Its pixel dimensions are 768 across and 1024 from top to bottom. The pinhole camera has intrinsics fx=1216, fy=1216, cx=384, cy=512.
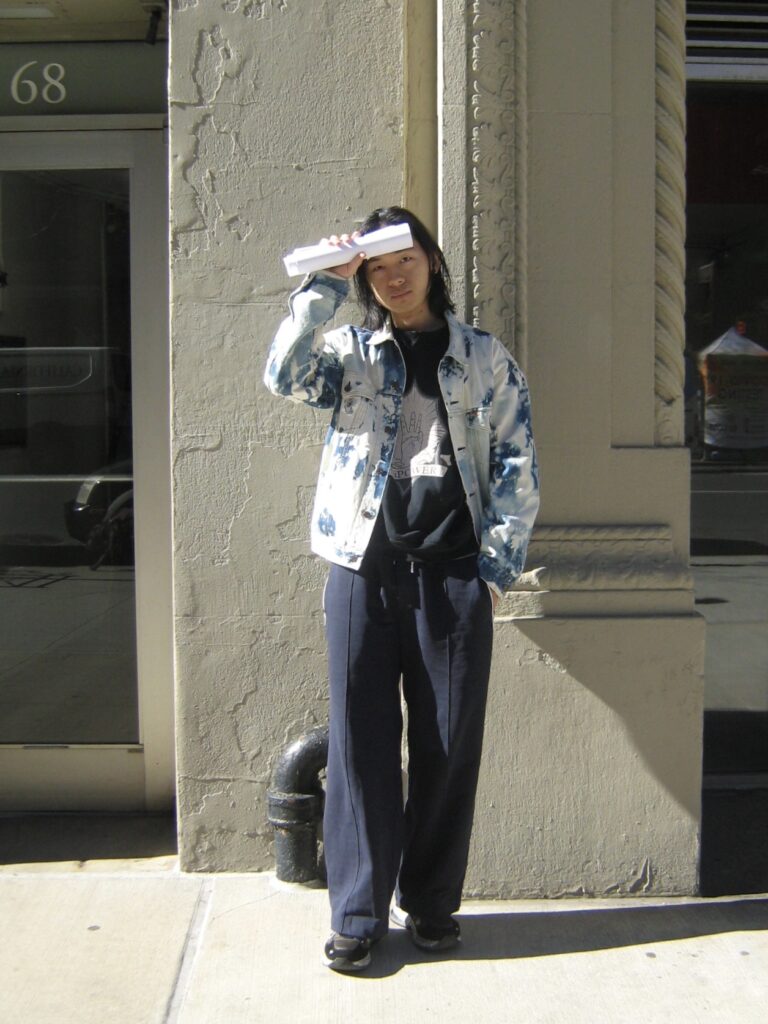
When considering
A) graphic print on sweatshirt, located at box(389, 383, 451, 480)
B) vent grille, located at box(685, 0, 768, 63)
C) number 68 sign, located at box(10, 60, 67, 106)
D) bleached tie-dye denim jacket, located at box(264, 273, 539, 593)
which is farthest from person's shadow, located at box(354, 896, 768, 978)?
→ number 68 sign, located at box(10, 60, 67, 106)

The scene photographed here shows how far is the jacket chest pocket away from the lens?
3262 mm

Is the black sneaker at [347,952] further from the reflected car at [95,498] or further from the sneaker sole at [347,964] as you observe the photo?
the reflected car at [95,498]

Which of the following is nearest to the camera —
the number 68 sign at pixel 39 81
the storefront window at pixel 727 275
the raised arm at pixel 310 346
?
the raised arm at pixel 310 346

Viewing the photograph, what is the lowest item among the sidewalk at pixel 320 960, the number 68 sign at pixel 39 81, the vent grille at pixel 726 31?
the sidewalk at pixel 320 960

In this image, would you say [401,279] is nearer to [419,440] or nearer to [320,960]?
[419,440]

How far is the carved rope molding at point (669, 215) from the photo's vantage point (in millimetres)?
3846

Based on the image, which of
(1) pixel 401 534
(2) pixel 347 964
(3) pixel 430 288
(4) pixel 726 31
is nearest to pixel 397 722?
(1) pixel 401 534

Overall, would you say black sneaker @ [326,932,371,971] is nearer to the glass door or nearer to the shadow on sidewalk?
the shadow on sidewalk

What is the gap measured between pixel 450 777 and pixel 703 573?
192cm

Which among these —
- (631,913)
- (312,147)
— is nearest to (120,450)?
(312,147)

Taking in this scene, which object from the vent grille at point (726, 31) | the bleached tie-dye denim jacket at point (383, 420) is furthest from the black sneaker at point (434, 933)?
the vent grille at point (726, 31)

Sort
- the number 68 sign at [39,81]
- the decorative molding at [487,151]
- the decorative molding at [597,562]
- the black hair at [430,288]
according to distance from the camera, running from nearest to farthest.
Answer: the black hair at [430,288] < the decorative molding at [487,151] < the decorative molding at [597,562] < the number 68 sign at [39,81]

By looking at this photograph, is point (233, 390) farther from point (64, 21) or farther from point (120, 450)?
point (64, 21)

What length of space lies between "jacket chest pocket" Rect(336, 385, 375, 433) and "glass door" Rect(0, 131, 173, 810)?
1.37m
